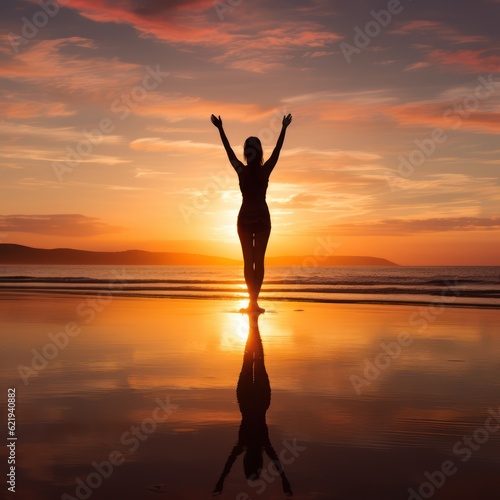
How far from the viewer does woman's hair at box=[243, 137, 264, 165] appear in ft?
39.0

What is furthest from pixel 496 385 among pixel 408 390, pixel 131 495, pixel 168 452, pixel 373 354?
pixel 131 495

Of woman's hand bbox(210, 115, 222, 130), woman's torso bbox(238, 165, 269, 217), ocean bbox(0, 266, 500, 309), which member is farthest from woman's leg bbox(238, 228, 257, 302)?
ocean bbox(0, 266, 500, 309)

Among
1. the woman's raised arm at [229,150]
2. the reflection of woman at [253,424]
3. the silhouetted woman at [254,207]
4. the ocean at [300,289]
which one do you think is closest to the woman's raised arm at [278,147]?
the silhouetted woman at [254,207]

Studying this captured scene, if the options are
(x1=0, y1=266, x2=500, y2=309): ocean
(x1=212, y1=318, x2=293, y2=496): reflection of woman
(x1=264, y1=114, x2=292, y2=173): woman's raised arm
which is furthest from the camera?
(x1=0, y1=266, x2=500, y2=309): ocean

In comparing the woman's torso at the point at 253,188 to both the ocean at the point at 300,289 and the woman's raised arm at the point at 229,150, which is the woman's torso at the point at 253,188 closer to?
the woman's raised arm at the point at 229,150

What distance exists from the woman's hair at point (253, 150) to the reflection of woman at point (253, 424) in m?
4.98

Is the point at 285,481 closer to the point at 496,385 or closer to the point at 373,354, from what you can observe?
the point at 496,385

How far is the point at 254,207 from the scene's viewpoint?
11.9 meters

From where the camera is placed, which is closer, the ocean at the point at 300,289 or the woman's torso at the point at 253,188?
the woman's torso at the point at 253,188

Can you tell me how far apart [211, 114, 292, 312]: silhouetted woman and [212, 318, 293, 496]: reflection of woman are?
14.0ft

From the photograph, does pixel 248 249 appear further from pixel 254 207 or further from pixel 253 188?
pixel 253 188

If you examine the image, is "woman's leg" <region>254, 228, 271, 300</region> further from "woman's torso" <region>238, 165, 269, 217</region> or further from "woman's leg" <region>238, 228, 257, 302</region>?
"woman's torso" <region>238, 165, 269, 217</region>

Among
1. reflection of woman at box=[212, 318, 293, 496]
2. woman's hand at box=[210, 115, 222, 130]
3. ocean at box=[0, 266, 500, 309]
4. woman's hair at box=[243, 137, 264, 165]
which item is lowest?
reflection of woman at box=[212, 318, 293, 496]

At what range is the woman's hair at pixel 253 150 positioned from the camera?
11.9 metres
